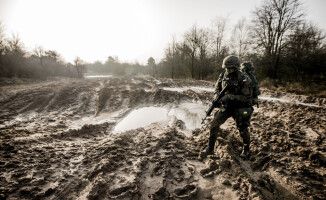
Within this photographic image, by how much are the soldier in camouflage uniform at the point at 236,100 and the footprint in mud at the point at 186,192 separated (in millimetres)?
933

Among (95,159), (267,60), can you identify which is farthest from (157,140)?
(267,60)

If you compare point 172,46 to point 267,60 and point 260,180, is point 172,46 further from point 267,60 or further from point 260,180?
point 260,180

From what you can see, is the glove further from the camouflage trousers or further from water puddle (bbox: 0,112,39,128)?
water puddle (bbox: 0,112,39,128)

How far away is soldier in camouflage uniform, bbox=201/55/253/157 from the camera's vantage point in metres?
2.85

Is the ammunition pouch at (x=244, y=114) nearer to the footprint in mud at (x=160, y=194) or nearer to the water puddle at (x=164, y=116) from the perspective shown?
the footprint in mud at (x=160, y=194)

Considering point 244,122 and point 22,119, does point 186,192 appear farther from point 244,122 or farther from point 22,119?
point 22,119

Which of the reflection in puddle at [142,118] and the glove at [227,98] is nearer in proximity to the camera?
the glove at [227,98]

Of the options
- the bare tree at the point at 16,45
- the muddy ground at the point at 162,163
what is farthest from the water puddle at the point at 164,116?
the bare tree at the point at 16,45

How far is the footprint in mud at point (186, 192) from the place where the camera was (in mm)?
2176

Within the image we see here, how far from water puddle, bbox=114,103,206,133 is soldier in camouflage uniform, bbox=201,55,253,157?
2.05 metres

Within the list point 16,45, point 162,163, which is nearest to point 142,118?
point 162,163

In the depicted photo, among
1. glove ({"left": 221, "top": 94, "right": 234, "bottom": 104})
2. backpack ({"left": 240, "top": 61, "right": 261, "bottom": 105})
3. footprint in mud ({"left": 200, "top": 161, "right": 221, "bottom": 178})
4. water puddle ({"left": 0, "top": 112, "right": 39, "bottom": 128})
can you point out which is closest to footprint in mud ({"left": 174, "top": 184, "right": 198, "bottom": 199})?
footprint in mud ({"left": 200, "top": 161, "right": 221, "bottom": 178})

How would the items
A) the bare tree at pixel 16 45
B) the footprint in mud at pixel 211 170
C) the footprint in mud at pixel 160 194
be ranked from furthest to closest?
the bare tree at pixel 16 45, the footprint in mud at pixel 211 170, the footprint in mud at pixel 160 194

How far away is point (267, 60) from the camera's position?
18.5 m
